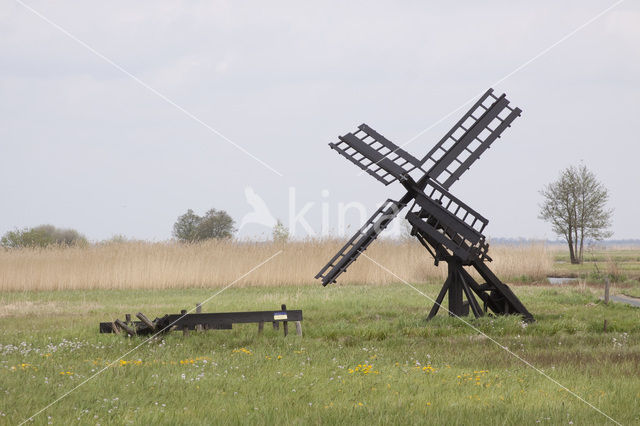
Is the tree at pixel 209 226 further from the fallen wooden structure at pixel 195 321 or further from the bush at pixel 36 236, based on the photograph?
the fallen wooden structure at pixel 195 321

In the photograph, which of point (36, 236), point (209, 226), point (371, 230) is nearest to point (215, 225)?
point (209, 226)

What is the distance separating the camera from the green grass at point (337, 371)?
8164 millimetres

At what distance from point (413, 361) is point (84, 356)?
6.27m

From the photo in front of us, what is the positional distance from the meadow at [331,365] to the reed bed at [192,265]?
400 cm

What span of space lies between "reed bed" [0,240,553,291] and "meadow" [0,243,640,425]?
4001 mm

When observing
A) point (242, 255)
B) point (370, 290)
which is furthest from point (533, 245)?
point (242, 255)

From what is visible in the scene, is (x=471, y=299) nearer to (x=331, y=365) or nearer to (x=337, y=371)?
(x=331, y=365)

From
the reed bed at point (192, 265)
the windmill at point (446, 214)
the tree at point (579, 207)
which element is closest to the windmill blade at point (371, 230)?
the windmill at point (446, 214)

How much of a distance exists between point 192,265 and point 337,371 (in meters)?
18.6

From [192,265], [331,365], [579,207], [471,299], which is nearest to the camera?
[331,365]

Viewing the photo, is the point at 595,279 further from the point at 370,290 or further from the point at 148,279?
the point at 148,279

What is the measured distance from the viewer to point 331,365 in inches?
443

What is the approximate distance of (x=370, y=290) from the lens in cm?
2580

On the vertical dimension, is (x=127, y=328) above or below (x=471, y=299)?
below
